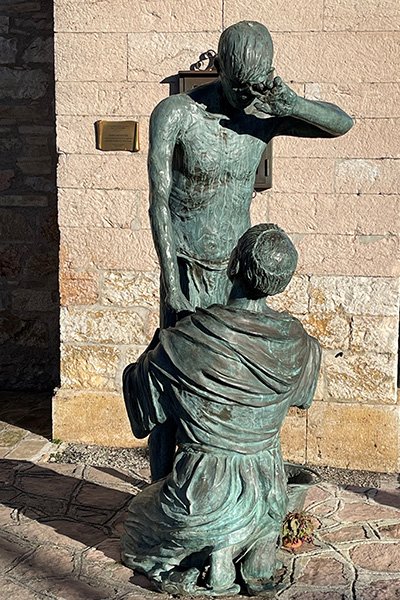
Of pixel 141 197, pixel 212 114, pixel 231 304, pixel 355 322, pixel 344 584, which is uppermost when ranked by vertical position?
pixel 212 114

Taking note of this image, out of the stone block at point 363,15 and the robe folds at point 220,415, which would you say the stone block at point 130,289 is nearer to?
the stone block at point 363,15

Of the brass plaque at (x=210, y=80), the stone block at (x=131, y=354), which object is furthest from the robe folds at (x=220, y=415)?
the stone block at (x=131, y=354)

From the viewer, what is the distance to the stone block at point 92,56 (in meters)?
5.37

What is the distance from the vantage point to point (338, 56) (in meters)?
5.17

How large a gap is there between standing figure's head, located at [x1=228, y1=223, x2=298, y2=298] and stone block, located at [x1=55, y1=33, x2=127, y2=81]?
7.59 ft

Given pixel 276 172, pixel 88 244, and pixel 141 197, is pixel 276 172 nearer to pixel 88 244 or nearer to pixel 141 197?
pixel 141 197

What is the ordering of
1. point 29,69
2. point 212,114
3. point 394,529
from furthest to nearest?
1. point 29,69
2. point 394,529
3. point 212,114

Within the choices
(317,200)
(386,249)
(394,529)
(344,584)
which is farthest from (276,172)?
(344,584)

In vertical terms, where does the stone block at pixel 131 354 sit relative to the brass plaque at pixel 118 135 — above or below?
below

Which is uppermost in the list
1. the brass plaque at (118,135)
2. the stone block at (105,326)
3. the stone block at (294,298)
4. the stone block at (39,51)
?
the stone block at (39,51)

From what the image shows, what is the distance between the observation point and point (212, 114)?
364 cm

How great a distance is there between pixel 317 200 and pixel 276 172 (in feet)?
Answer: 0.91

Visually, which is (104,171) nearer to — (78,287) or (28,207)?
(78,287)

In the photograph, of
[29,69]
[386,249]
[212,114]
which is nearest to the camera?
[212,114]
